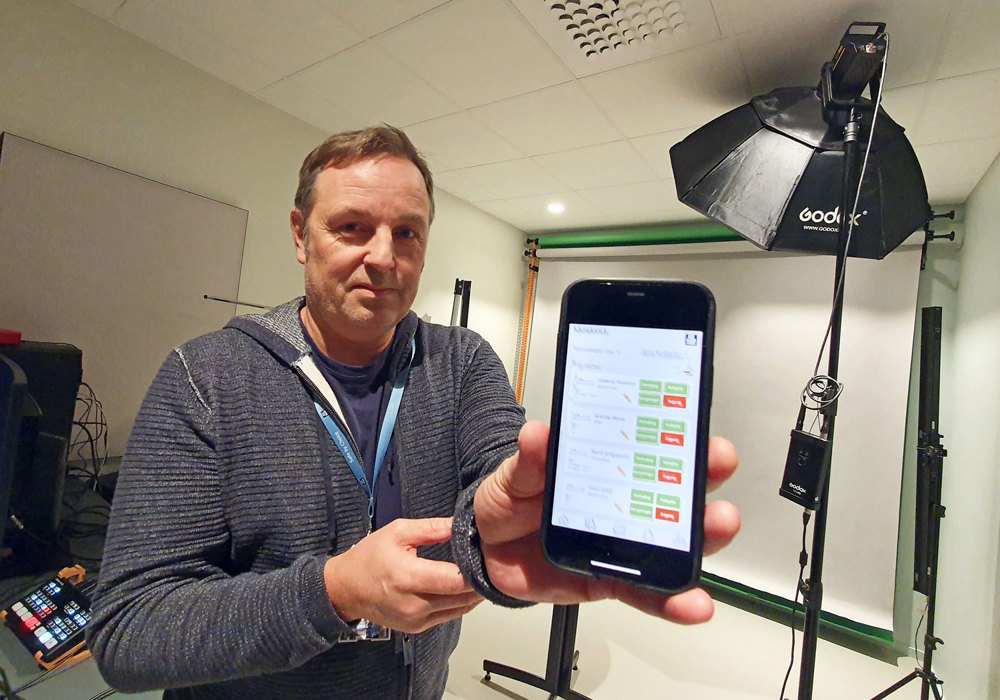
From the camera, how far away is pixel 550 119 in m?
1.95

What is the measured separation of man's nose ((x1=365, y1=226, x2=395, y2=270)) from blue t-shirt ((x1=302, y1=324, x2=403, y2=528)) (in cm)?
17

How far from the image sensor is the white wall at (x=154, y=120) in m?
1.47

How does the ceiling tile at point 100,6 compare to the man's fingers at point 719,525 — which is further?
the ceiling tile at point 100,6

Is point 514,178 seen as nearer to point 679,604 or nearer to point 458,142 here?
point 458,142

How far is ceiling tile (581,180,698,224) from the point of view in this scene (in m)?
2.64

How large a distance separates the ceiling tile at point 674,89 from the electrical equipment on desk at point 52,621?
222 cm

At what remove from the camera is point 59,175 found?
1539 mm

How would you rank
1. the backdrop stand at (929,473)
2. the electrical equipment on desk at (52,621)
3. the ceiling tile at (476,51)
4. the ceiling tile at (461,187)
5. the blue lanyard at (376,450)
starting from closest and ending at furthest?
the blue lanyard at (376,450)
the electrical equipment on desk at (52,621)
the ceiling tile at (476,51)
the backdrop stand at (929,473)
the ceiling tile at (461,187)

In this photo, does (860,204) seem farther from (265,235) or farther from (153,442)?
(265,235)


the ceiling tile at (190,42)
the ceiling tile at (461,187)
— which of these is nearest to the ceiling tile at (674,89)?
the ceiling tile at (461,187)

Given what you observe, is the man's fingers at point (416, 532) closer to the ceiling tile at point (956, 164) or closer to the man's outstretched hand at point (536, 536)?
the man's outstretched hand at point (536, 536)

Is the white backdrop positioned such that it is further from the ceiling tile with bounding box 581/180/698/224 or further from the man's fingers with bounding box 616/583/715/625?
the man's fingers with bounding box 616/583/715/625

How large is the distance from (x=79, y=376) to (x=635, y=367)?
71.1 inches

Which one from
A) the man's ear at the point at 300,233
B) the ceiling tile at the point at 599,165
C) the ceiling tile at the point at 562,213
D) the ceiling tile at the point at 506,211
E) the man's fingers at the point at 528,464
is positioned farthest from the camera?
the ceiling tile at the point at 506,211
